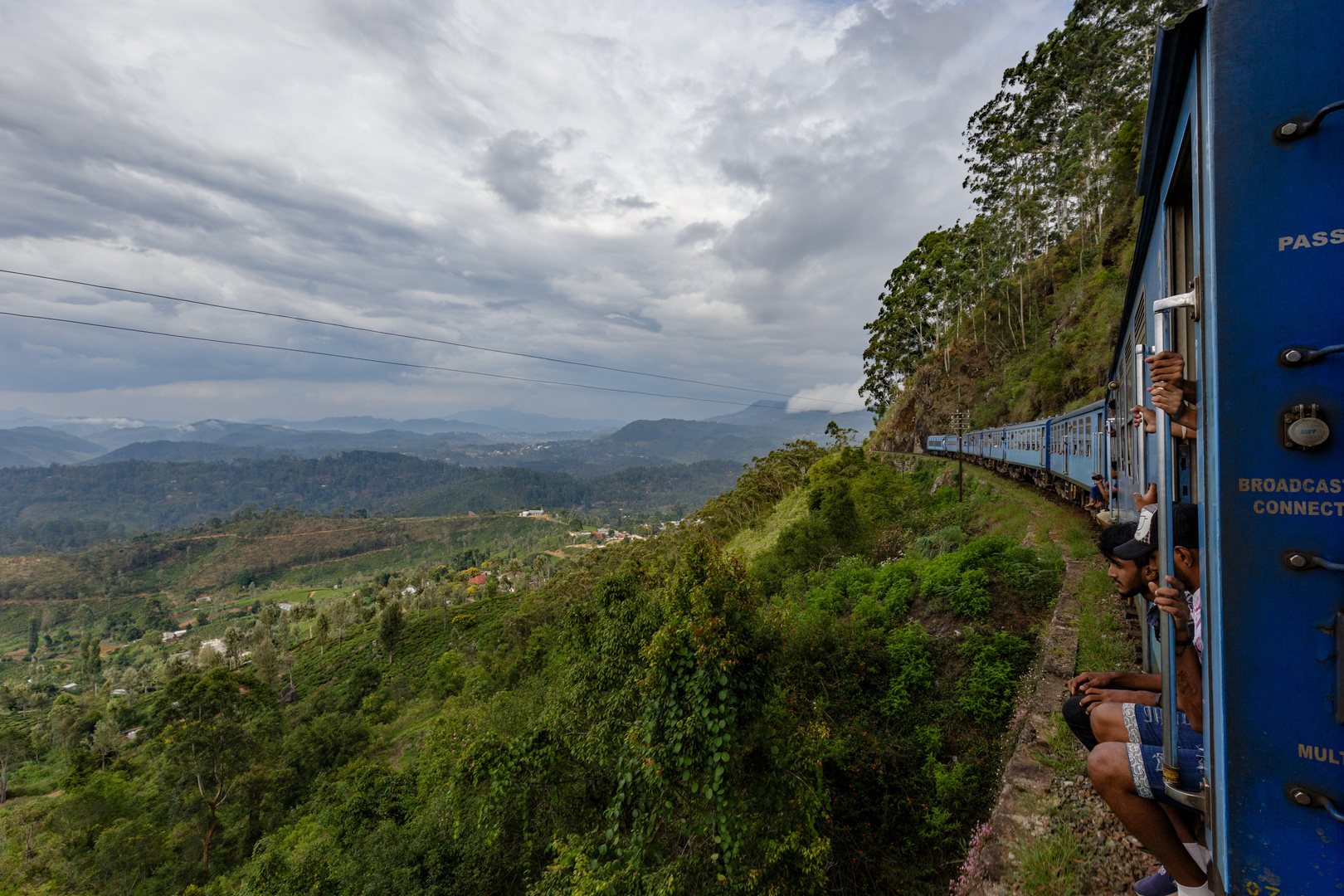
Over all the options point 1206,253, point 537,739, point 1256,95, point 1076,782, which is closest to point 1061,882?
point 1076,782

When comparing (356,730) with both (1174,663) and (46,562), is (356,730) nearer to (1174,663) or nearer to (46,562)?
(1174,663)

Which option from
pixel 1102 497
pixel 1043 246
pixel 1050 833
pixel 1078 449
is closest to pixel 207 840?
pixel 1050 833

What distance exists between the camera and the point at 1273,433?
1788mm

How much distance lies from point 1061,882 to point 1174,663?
91.1 inches

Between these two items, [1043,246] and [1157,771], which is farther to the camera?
[1043,246]

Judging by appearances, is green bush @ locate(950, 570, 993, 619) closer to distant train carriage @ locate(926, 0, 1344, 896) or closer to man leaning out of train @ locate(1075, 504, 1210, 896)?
man leaning out of train @ locate(1075, 504, 1210, 896)

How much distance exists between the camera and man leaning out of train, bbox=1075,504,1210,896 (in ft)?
7.73

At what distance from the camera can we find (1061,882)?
142 inches

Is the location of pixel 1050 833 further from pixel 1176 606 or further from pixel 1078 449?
pixel 1078 449

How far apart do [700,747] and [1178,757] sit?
142 inches

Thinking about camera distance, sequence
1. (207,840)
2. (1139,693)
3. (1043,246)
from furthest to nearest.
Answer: (1043,246) → (207,840) → (1139,693)

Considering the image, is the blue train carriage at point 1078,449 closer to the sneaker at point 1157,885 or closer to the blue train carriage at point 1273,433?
the sneaker at point 1157,885

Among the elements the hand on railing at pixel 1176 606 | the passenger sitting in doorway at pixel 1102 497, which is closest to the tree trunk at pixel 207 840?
the passenger sitting in doorway at pixel 1102 497

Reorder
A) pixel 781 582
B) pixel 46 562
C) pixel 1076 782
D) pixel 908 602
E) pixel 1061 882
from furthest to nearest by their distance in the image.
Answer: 1. pixel 46 562
2. pixel 781 582
3. pixel 908 602
4. pixel 1076 782
5. pixel 1061 882
